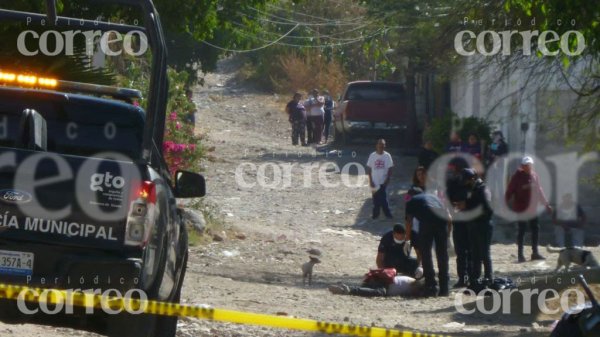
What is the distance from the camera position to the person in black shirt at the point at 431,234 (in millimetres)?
13352

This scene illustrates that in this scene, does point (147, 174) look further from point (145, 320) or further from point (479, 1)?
point (479, 1)

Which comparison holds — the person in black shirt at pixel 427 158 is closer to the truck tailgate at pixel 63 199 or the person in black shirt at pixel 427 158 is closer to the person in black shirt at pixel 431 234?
the person in black shirt at pixel 431 234

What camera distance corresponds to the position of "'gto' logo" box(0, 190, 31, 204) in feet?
21.4

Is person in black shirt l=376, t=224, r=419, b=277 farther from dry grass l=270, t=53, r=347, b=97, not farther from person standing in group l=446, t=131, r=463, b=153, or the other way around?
dry grass l=270, t=53, r=347, b=97

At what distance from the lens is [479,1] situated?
1280 centimetres

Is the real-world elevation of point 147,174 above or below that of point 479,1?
below

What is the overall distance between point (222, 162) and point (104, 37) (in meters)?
14.4

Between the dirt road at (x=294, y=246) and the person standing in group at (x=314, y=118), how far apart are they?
835 mm

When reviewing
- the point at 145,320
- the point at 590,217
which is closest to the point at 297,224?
the point at 590,217

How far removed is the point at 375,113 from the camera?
1268 inches

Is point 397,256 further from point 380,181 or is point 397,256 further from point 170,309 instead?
point 170,309

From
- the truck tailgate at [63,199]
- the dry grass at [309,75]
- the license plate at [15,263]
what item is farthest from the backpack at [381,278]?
the dry grass at [309,75]

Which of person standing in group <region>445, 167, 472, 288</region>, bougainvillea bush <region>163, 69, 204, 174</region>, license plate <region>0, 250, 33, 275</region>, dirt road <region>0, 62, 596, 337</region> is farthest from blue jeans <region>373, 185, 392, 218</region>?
license plate <region>0, 250, 33, 275</region>

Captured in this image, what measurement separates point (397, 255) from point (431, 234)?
2.14 ft
